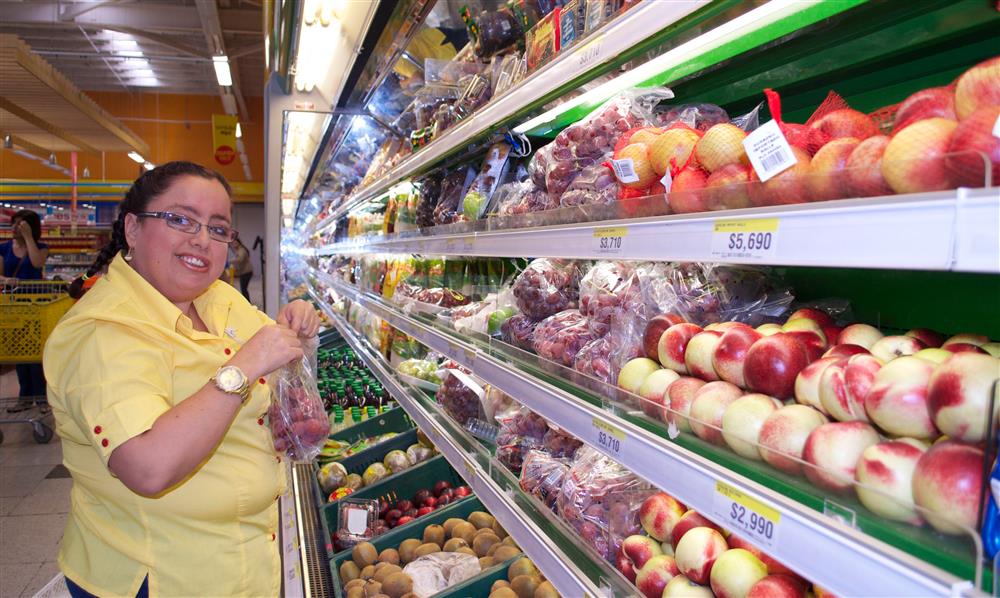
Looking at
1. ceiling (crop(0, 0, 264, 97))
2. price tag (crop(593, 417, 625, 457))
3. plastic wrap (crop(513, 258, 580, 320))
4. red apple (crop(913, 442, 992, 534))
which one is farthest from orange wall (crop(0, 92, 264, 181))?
red apple (crop(913, 442, 992, 534))

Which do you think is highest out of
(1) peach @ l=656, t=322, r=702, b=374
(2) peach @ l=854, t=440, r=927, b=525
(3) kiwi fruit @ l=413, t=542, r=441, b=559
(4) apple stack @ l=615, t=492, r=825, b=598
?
(1) peach @ l=656, t=322, r=702, b=374

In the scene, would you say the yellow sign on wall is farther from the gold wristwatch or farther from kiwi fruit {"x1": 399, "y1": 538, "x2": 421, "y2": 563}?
the gold wristwatch

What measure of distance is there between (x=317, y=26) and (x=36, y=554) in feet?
10.3

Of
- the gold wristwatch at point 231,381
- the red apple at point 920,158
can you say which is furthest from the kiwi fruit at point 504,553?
the red apple at point 920,158

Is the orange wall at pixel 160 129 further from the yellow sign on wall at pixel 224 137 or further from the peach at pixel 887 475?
the peach at pixel 887 475

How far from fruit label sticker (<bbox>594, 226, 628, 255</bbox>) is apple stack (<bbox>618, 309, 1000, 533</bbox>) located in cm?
20

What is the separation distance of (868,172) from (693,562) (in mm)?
713

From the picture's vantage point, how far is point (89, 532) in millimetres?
1827

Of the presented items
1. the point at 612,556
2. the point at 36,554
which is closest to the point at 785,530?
the point at 612,556

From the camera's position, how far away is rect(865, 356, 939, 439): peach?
837 millimetres

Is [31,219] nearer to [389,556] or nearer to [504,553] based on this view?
[389,556]

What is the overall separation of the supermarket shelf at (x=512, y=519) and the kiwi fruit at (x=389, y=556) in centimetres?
44

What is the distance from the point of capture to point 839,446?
35.3 inches

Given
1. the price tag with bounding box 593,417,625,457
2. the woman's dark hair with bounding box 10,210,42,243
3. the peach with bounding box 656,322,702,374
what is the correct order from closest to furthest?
1. the price tag with bounding box 593,417,625,457
2. the peach with bounding box 656,322,702,374
3. the woman's dark hair with bounding box 10,210,42,243
